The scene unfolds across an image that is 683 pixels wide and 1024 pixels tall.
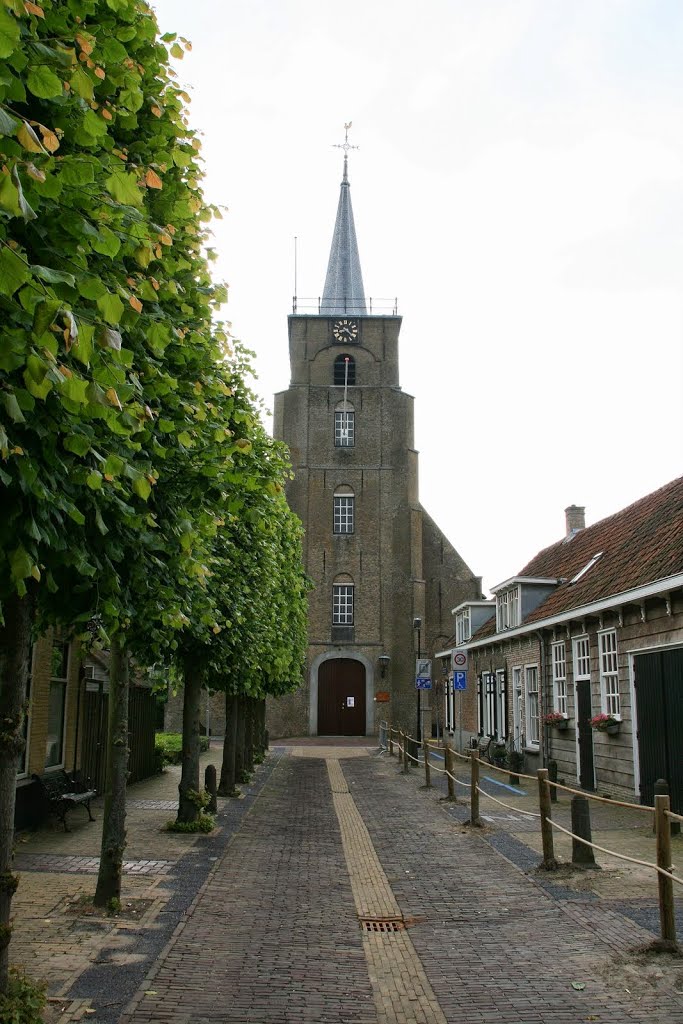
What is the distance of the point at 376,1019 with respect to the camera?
546 centimetres

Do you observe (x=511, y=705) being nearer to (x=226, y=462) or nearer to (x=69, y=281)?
(x=226, y=462)

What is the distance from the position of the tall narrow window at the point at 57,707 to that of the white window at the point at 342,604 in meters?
27.2

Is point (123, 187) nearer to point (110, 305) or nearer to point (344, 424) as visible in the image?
point (110, 305)

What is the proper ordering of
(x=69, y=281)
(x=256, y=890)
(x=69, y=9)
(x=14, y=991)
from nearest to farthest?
(x=69, y=281) < (x=69, y=9) < (x=14, y=991) < (x=256, y=890)

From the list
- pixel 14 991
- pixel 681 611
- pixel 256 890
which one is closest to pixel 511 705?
pixel 681 611

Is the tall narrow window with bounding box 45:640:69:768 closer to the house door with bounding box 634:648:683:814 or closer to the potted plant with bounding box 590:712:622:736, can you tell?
the house door with bounding box 634:648:683:814

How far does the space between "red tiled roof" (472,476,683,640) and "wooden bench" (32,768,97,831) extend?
31.8ft

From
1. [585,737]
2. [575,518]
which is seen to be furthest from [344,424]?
[585,737]

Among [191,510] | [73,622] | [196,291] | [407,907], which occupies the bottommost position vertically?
[407,907]

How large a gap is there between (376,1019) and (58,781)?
962 cm

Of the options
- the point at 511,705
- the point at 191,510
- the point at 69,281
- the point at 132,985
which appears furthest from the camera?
the point at 511,705

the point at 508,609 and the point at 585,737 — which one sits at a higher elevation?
the point at 508,609

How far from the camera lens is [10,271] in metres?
2.92

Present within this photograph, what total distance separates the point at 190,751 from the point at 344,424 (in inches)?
1251
